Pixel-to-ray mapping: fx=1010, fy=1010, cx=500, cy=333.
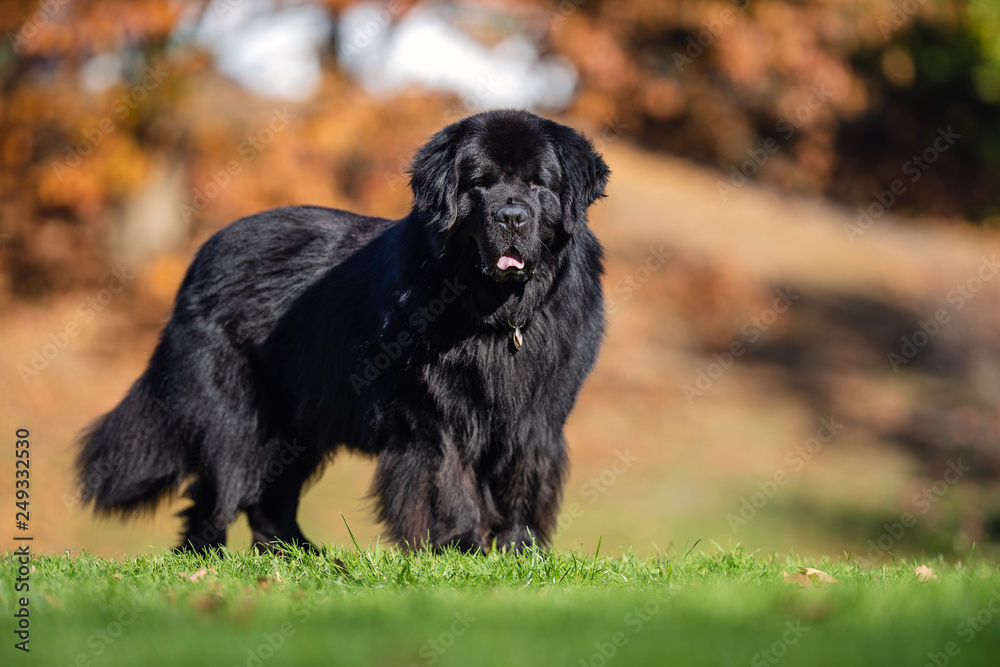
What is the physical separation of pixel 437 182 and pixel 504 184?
0.33 m

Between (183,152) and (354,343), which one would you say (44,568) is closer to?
(354,343)

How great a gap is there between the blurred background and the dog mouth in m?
6.38

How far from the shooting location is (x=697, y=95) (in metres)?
22.4

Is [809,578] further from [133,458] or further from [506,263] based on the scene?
[133,458]

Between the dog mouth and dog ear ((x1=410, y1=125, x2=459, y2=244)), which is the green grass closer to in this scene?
the dog mouth

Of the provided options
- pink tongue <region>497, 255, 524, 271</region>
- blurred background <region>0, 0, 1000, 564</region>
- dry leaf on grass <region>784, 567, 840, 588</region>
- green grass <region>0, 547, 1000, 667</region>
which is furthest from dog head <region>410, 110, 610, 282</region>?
blurred background <region>0, 0, 1000, 564</region>

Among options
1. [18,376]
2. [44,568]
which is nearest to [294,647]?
[44,568]

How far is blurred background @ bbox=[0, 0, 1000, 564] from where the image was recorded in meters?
13.9

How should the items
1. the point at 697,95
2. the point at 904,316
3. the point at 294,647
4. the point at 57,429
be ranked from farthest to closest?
1. the point at 697,95
2. the point at 904,316
3. the point at 57,429
4. the point at 294,647

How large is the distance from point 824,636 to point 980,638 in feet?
1.45

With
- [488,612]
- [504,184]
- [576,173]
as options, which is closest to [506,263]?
[504,184]

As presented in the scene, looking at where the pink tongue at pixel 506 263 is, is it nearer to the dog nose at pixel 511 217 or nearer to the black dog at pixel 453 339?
the black dog at pixel 453 339

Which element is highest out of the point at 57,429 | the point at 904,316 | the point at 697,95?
the point at 697,95

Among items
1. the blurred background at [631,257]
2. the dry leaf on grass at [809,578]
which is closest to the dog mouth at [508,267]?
the dry leaf on grass at [809,578]
